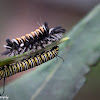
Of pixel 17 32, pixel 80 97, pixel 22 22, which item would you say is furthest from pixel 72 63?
pixel 22 22

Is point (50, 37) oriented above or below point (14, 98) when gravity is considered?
above

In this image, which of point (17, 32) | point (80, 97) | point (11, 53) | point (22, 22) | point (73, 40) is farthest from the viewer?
point (22, 22)

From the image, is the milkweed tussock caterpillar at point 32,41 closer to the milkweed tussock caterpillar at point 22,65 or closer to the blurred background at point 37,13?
the milkweed tussock caterpillar at point 22,65

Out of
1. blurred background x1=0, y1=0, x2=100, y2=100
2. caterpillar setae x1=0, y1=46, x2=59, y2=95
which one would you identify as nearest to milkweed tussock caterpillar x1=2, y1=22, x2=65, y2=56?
caterpillar setae x1=0, y1=46, x2=59, y2=95

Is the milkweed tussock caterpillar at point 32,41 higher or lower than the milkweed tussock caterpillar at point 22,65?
higher

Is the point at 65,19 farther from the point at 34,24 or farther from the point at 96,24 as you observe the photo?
the point at 96,24

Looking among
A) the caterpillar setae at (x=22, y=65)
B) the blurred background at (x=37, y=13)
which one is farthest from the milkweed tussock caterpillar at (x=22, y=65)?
the blurred background at (x=37, y=13)

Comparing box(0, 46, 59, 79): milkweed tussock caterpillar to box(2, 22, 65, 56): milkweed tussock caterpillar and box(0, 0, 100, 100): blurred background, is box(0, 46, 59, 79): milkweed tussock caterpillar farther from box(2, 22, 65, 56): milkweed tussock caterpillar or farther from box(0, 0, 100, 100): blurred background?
box(0, 0, 100, 100): blurred background
